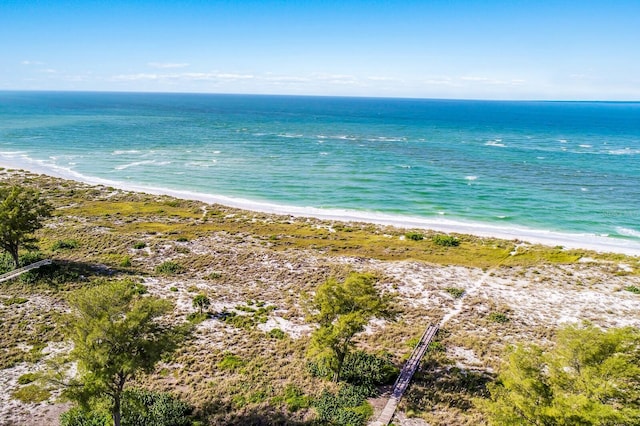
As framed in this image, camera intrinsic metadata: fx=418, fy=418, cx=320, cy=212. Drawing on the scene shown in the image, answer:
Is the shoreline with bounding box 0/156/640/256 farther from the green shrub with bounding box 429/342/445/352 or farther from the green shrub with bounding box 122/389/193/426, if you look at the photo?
the green shrub with bounding box 122/389/193/426

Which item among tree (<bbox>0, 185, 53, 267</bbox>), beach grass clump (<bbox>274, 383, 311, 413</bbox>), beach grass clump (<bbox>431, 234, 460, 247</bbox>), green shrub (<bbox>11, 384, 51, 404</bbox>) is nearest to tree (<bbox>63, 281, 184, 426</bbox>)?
green shrub (<bbox>11, 384, 51, 404</bbox>)

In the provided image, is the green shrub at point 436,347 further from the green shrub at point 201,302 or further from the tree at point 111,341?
the green shrub at point 201,302

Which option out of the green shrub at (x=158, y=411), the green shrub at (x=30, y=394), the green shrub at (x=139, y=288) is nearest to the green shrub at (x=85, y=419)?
the green shrub at (x=158, y=411)

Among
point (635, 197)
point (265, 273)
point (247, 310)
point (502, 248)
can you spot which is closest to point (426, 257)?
point (502, 248)

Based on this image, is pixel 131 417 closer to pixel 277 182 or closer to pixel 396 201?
pixel 396 201

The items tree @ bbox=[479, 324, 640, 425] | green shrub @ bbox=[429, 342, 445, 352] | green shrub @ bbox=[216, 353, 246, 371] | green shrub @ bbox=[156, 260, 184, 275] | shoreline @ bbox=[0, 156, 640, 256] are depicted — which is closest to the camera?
tree @ bbox=[479, 324, 640, 425]

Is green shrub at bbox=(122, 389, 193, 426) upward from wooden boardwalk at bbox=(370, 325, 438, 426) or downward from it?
Answer: downward

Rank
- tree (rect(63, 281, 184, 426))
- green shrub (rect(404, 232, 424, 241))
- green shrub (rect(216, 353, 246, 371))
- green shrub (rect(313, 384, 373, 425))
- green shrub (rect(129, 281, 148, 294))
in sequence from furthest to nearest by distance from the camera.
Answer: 1. green shrub (rect(404, 232, 424, 241))
2. green shrub (rect(129, 281, 148, 294))
3. green shrub (rect(216, 353, 246, 371))
4. green shrub (rect(313, 384, 373, 425))
5. tree (rect(63, 281, 184, 426))

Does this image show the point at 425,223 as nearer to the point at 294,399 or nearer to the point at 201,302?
the point at 201,302
